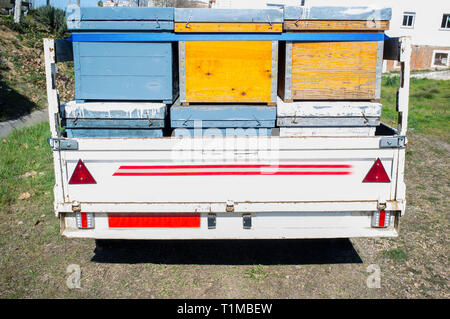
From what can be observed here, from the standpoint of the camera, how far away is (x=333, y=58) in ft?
13.7

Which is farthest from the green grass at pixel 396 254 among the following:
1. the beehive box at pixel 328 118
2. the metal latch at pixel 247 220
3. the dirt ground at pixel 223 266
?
the metal latch at pixel 247 220

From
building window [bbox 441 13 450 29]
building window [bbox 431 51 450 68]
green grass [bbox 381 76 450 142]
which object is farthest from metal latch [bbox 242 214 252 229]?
building window [bbox 441 13 450 29]

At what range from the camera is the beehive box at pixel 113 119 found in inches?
156

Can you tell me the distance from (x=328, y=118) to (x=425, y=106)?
13.4 meters

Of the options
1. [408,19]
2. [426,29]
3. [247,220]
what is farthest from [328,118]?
[426,29]

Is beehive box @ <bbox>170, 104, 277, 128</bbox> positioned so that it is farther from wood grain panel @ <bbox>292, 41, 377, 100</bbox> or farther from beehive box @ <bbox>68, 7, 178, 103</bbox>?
wood grain panel @ <bbox>292, 41, 377, 100</bbox>

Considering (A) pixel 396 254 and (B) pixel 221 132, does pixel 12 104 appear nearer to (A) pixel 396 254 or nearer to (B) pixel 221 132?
(B) pixel 221 132

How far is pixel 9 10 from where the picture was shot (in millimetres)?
17750

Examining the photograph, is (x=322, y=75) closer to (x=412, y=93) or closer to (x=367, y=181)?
(x=367, y=181)

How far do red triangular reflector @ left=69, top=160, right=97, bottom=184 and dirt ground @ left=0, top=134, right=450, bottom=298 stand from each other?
115cm

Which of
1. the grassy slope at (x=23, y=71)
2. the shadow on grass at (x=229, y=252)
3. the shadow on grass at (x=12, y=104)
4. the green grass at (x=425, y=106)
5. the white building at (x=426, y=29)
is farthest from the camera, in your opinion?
the white building at (x=426, y=29)

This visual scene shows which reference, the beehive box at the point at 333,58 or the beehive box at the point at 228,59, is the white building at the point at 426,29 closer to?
the beehive box at the point at 333,58

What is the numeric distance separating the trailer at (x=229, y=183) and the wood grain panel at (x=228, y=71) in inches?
23.2

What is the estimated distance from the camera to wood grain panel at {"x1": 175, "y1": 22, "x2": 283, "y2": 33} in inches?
157
